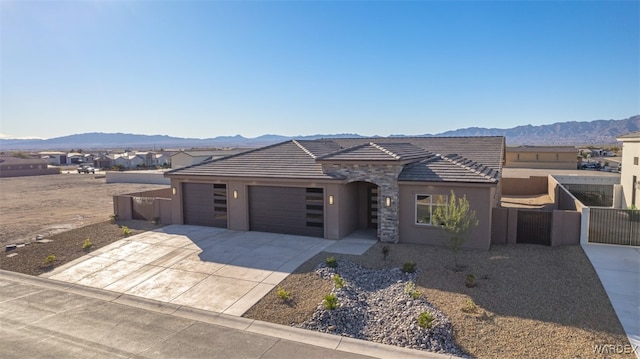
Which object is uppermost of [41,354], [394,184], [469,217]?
[394,184]

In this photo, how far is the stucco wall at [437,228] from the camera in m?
15.3

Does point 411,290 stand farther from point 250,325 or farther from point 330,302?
point 250,325

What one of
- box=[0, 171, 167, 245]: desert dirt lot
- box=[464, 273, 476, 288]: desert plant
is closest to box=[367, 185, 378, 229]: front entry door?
box=[464, 273, 476, 288]: desert plant

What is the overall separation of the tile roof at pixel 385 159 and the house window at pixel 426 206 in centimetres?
75

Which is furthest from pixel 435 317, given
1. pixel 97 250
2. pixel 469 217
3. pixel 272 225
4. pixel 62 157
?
pixel 62 157

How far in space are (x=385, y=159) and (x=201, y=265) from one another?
8.13m

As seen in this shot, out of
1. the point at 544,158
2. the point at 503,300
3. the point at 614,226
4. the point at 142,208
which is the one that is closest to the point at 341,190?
the point at 503,300

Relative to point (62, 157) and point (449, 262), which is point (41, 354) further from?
point (62, 157)

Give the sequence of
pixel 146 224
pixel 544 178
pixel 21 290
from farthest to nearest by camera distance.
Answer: pixel 544 178, pixel 146 224, pixel 21 290

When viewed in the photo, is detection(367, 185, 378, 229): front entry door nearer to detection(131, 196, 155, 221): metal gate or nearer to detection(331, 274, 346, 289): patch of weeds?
detection(331, 274, 346, 289): patch of weeds

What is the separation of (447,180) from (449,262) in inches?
131

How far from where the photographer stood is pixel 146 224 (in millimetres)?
21000

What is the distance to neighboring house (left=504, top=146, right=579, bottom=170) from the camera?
48031 mm

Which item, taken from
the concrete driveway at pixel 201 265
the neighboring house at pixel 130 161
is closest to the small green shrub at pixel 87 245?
the concrete driveway at pixel 201 265
